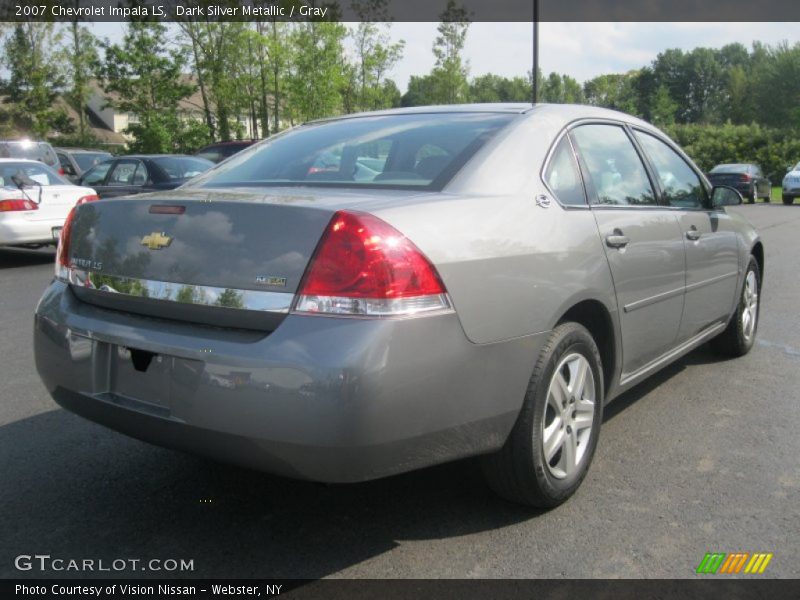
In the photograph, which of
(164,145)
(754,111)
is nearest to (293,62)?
(164,145)

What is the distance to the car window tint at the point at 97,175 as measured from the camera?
43.5 ft

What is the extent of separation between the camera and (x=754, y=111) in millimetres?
79625

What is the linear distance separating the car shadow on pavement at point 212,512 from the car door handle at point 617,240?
3.72ft

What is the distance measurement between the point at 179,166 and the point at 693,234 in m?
9.83

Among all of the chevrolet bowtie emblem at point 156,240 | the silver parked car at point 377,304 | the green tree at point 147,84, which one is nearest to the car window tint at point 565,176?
the silver parked car at point 377,304

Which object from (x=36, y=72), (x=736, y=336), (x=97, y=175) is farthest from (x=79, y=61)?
(x=736, y=336)

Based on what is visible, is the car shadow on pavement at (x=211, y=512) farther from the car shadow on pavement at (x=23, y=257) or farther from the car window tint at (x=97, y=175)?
the car window tint at (x=97, y=175)

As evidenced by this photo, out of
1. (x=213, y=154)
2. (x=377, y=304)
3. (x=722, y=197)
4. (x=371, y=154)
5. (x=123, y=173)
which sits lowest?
(x=377, y=304)

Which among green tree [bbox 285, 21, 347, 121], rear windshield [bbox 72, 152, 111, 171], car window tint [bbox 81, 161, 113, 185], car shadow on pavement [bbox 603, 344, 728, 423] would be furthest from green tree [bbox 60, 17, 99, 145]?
car shadow on pavement [bbox 603, 344, 728, 423]

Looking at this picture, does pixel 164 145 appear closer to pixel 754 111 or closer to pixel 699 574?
pixel 699 574

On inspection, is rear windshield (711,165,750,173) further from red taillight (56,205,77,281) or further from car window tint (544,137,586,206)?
red taillight (56,205,77,281)

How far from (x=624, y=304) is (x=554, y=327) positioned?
1.99ft

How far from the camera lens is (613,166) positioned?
3.76 metres

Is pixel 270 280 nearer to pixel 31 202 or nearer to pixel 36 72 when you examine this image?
pixel 31 202
